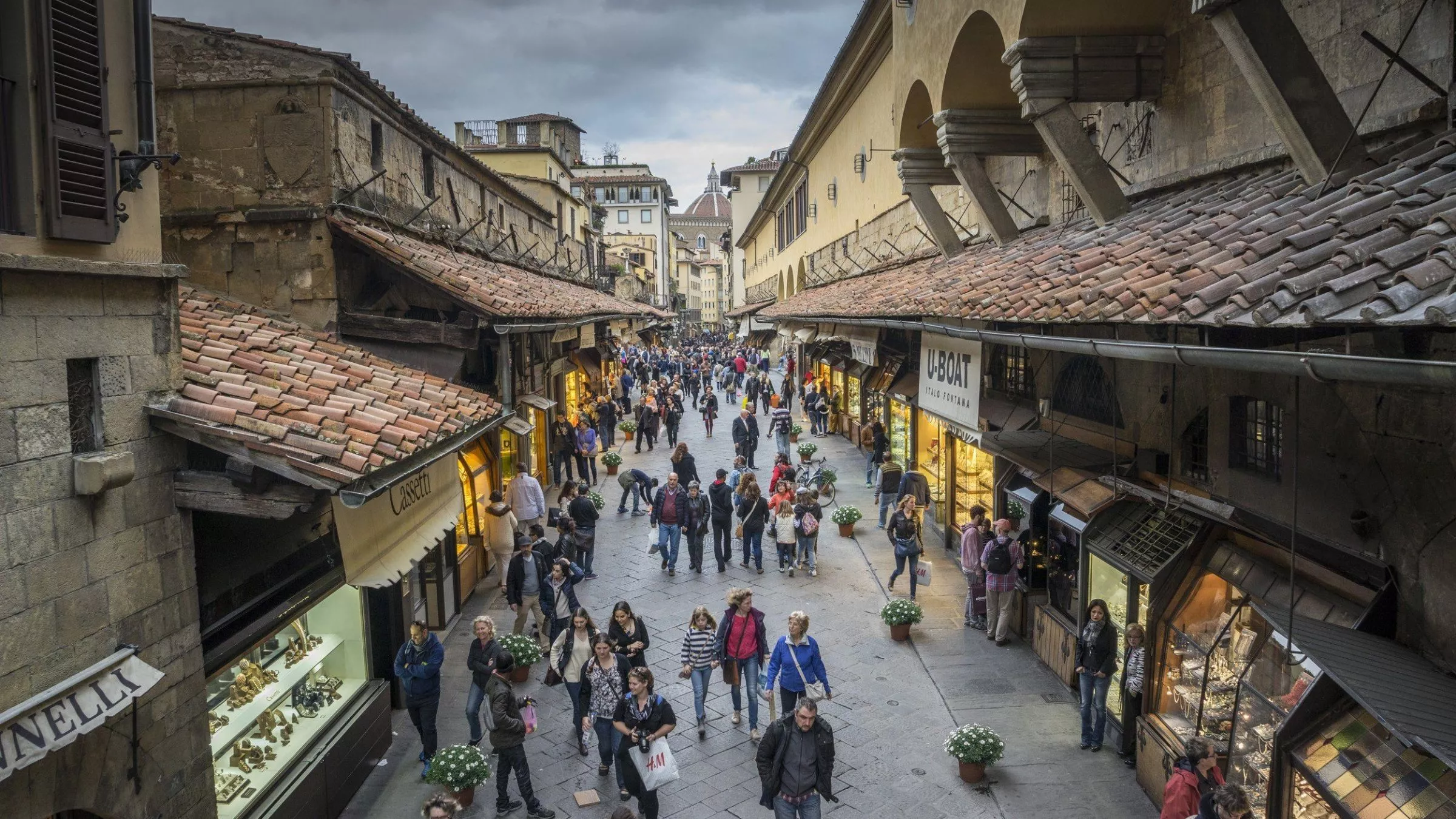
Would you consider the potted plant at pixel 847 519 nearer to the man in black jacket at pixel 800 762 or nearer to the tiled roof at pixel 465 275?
the tiled roof at pixel 465 275

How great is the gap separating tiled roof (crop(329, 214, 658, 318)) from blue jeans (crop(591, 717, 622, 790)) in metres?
4.56

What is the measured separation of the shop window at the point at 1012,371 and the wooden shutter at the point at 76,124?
402 inches

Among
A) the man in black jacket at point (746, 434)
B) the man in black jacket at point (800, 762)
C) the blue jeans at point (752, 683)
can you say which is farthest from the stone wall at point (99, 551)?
the man in black jacket at point (746, 434)

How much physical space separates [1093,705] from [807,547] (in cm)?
→ 641

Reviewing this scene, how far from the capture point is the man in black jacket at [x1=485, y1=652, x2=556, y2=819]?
299 inches

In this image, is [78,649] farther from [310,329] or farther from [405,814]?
[310,329]

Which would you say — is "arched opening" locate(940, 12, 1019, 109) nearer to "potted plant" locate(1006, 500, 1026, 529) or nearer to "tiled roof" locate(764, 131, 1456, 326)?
"tiled roof" locate(764, 131, 1456, 326)

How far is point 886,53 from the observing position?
22.2m

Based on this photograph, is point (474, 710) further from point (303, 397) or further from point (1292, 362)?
point (1292, 362)

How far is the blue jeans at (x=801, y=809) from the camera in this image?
6684 mm

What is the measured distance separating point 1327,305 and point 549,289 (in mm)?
14796

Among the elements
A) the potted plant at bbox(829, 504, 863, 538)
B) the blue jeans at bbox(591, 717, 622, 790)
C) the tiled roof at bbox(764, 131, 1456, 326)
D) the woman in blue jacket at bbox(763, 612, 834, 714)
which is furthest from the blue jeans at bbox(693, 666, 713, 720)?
the potted plant at bbox(829, 504, 863, 538)

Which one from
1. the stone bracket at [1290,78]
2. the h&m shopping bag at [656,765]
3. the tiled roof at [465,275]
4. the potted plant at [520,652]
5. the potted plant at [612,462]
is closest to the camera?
the stone bracket at [1290,78]

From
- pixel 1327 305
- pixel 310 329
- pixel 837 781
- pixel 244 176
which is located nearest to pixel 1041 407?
pixel 837 781
